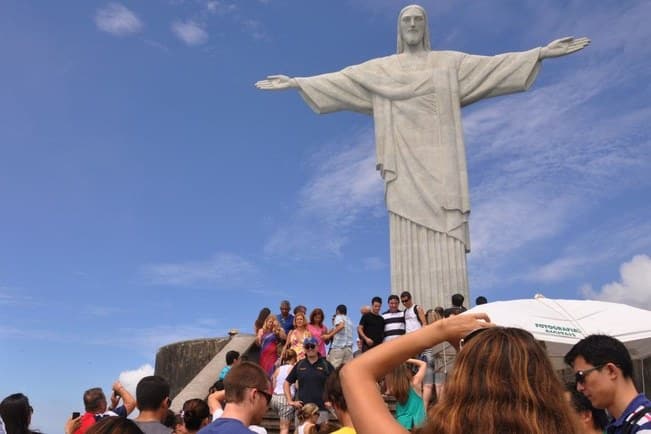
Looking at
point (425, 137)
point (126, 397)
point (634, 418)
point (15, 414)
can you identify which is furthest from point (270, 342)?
point (634, 418)

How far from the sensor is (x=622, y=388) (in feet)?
9.32

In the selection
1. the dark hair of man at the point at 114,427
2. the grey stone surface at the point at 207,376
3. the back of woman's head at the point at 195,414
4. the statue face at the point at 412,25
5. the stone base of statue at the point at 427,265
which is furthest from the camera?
the statue face at the point at 412,25

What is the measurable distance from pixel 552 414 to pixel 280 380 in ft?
23.3

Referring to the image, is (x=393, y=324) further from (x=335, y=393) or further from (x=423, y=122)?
(x=335, y=393)

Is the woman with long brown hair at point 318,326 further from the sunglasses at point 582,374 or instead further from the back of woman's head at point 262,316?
the sunglasses at point 582,374

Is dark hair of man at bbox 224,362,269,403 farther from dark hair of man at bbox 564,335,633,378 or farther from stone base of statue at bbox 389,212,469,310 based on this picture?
stone base of statue at bbox 389,212,469,310

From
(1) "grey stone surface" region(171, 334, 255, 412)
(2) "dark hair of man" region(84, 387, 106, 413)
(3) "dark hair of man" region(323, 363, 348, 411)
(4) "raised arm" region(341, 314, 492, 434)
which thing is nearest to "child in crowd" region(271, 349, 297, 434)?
(1) "grey stone surface" region(171, 334, 255, 412)

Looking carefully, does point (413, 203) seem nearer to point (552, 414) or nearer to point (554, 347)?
point (554, 347)

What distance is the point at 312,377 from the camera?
7582 mm

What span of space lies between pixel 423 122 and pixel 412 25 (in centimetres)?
230

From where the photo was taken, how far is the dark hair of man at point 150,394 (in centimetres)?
408

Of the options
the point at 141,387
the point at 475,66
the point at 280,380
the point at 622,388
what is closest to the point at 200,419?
the point at 141,387

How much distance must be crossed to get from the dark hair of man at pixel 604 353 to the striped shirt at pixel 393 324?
7816 mm

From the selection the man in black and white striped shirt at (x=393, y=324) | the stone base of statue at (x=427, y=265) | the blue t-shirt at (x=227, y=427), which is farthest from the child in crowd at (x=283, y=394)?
the stone base of statue at (x=427, y=265)
